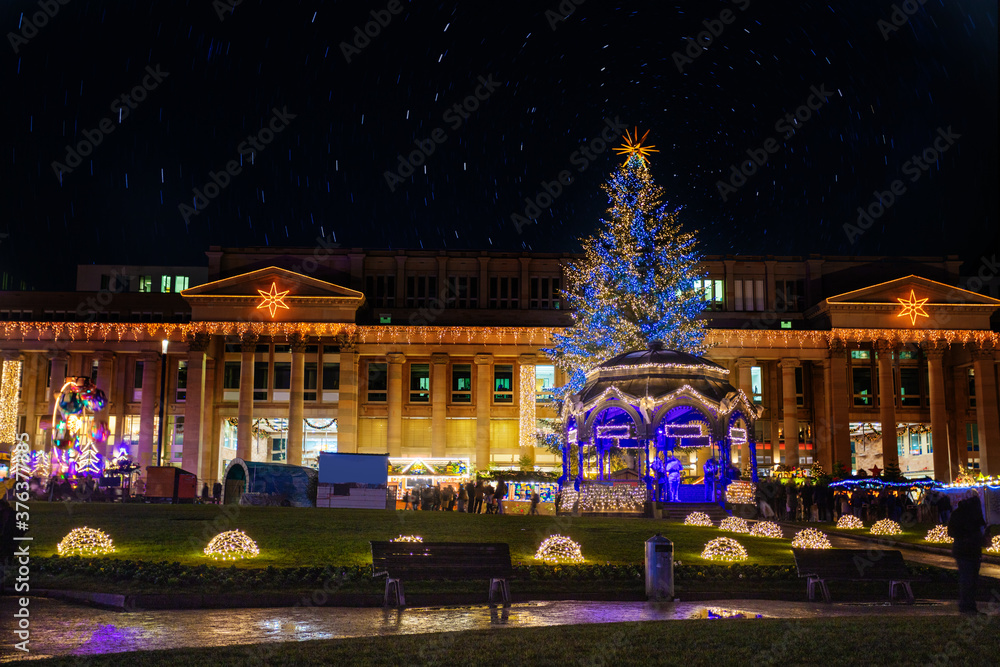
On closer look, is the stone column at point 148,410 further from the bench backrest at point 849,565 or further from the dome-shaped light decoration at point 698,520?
the bench backrest at point 849,565

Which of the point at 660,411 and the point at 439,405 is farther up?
the point at 439,405

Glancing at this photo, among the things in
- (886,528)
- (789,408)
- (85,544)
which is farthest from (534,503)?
(789,408)

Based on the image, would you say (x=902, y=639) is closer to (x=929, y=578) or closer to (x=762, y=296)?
(x=929, y=578)

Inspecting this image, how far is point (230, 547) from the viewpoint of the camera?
19188mm

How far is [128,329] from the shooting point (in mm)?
70688

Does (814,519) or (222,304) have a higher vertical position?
(222,304)

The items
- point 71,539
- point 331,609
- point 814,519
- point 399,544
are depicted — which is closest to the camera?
point 331,609

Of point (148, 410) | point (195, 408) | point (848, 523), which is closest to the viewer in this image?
point (848, 523)

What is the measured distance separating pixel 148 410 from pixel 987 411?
2507 inches

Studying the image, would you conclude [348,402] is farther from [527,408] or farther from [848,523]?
[848,523]

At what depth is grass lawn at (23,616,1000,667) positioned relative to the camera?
9883mm

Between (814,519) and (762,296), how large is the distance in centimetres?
3915

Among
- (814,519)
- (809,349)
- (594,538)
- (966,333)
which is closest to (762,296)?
(809,349)

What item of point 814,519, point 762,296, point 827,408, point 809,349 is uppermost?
point 762,296
